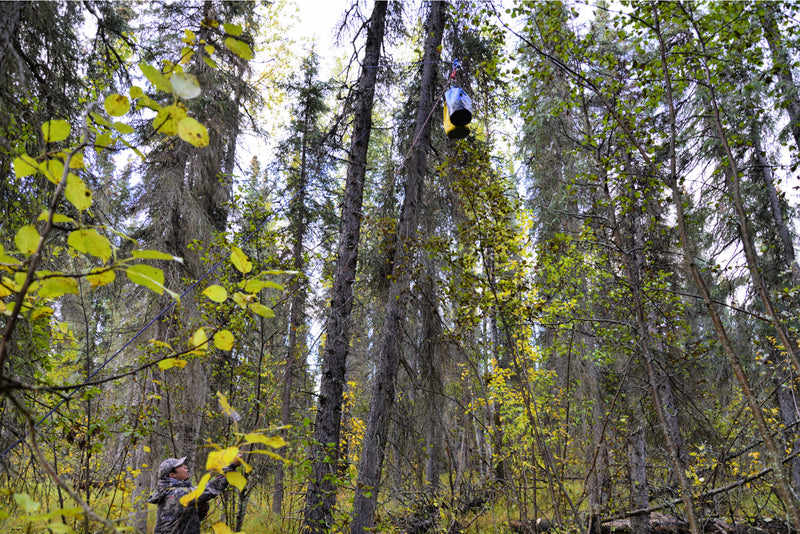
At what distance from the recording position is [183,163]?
8516 mm

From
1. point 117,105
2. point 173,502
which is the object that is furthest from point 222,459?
point 173,502

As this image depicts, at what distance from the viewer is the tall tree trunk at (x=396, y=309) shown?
16.4ft

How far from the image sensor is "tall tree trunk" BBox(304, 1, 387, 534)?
431 cm

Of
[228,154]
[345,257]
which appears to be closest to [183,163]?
[228,154]

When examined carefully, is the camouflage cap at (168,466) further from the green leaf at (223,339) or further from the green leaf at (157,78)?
the green leaf at (157,78)

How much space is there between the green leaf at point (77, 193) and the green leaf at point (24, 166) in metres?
0.06

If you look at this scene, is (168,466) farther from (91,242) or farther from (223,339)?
(91,242)

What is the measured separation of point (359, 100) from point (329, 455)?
429 cm

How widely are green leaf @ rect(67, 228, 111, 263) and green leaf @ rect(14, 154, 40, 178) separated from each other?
15cm

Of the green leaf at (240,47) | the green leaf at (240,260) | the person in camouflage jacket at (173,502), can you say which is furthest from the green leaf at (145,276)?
the person in camouflage jacket at (173,502)

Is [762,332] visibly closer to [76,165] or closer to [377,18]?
[377,18]

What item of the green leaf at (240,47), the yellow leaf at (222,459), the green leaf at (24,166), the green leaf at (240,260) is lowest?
the yellow leaf at (222,459)

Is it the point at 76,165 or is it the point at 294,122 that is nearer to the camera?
the point at 76,165

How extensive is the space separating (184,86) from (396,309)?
504 cm
